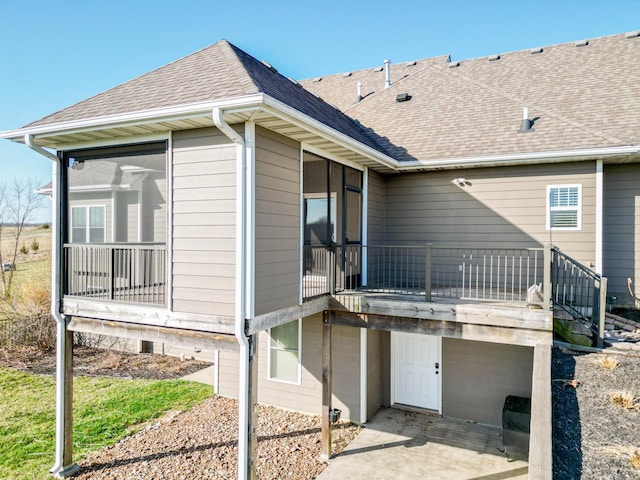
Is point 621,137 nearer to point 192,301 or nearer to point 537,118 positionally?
point 537,118

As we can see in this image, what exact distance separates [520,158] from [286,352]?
5952 millimetres

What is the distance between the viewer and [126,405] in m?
8.19

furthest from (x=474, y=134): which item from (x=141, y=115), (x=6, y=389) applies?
(x=6, y=389)

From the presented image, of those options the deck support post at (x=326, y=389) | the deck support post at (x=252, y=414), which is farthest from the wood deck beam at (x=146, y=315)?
the deck support post at (x=326, y=389)

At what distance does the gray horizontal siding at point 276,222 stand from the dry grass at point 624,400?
152 inches

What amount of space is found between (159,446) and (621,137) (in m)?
9.69

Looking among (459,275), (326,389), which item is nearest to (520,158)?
(459,275)

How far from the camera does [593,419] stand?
144 inches

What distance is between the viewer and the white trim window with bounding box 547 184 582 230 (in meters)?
7.41

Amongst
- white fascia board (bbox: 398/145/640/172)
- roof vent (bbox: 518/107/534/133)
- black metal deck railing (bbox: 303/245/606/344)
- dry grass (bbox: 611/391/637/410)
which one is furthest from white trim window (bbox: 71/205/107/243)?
dry grass (bbox: 611/391/637/410)

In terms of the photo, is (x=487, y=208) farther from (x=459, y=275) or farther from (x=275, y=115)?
(x=275, y=115)

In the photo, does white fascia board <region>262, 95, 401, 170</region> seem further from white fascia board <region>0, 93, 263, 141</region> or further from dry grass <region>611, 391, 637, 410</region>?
dry grass <region>611, 391, 637, 410</region>

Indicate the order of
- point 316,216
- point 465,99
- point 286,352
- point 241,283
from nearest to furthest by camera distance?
point 241,283, point 286,352, point 316,216, point 465,99

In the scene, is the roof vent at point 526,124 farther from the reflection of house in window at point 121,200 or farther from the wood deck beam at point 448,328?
the reflection of house in window at point 121,200
